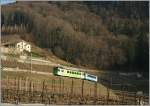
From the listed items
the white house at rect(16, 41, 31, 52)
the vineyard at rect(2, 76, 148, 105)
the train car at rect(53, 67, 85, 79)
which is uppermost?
the white house at rect(16, 41, 31, 52)

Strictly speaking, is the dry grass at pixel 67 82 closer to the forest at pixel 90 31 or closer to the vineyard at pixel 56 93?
the vineyard at pixel 56 93

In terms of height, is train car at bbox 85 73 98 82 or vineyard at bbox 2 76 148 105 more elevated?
train car at bbox 85 73 98 82

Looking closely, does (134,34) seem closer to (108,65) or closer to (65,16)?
(108,65)

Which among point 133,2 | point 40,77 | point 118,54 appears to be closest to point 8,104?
point 40,77

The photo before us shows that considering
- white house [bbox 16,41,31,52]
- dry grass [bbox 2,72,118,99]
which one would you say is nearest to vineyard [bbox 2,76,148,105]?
dry grass [bbox 2,72,118,99]

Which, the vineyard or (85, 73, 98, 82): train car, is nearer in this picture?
the vineyard

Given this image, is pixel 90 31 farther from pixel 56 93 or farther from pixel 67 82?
pixel 56 93

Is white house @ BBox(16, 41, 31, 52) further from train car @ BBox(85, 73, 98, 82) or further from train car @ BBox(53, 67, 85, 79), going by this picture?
train car @ BBox(85, 73, 98, 82)
